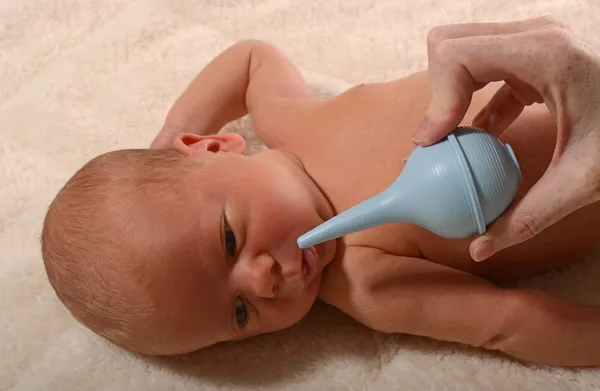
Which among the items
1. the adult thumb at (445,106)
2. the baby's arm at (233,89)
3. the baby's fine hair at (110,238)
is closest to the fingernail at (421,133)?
the adult thumb at (445,106)

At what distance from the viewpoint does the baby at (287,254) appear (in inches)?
36.4

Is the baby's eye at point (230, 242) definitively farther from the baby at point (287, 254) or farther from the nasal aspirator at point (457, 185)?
the nasal aspirator at point (457, 185)

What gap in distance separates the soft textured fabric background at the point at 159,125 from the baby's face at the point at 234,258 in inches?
4.3

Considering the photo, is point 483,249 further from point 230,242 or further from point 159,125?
point 159,125

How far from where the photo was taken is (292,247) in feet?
3.10

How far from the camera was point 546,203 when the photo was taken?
2.39ft

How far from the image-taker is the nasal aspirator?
2.34 feet

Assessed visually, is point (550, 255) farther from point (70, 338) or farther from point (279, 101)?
point (70, 338)

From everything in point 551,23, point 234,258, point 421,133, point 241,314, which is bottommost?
point 241,314

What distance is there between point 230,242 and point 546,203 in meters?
0.43

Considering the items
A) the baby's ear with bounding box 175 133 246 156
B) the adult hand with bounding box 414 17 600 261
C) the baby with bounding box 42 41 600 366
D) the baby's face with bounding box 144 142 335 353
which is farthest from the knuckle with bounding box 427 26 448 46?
the baby's ear with bounding box 175 133 246 156

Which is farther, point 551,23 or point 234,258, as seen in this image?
point 234,258

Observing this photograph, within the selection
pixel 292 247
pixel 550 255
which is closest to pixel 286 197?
pixel 292 247

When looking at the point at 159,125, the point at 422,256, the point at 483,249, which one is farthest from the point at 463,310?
the point at 159,125
